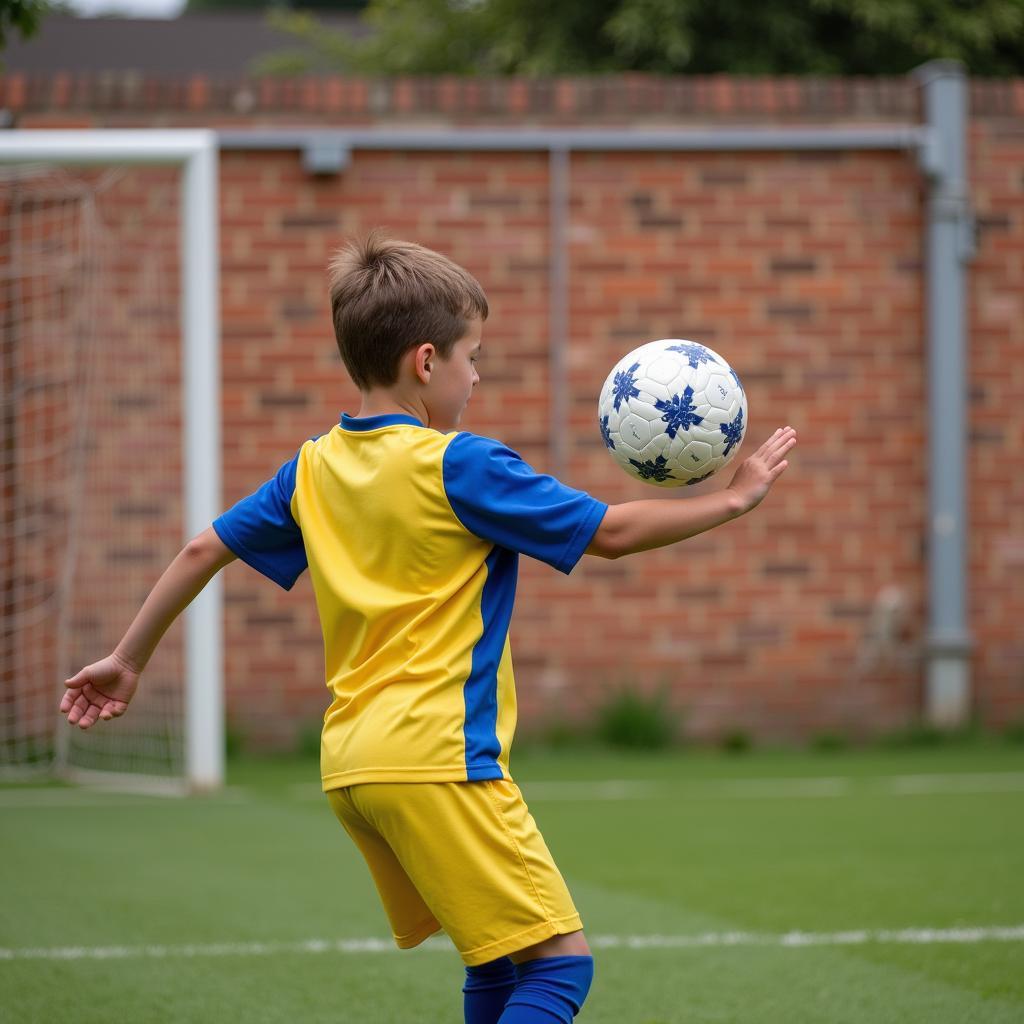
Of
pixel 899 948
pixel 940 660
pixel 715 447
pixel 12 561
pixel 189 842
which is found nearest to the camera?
pixel 715 447

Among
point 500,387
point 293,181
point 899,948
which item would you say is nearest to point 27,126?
point 293,181

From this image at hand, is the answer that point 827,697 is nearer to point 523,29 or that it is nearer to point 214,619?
point 214,619

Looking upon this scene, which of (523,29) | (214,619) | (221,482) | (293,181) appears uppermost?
(523,29)

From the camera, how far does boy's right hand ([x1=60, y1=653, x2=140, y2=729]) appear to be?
3.08 meters

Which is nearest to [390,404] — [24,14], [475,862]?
[475,862]

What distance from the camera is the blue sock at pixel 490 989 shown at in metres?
2.86

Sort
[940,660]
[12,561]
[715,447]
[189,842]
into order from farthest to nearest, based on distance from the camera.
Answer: [940,660] → [12,561] → [189,842] → [715,447]

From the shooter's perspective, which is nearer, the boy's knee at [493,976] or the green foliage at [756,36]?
the boy's knee at [493,976]

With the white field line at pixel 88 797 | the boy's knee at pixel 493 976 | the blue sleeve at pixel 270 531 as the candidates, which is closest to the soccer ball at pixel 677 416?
the blue sleeve at pixel 270 531

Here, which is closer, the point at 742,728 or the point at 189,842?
the point at 189,842

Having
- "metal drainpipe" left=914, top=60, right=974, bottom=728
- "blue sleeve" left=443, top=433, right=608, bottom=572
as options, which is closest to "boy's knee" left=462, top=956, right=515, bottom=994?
"blue sleeve" left=443, top=433, right=608, bottom=572

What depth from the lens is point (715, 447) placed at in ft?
9.63

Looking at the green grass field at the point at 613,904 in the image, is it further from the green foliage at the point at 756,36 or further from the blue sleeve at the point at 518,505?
the green foliage at the point at 756,36

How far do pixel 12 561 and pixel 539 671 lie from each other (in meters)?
3.01
